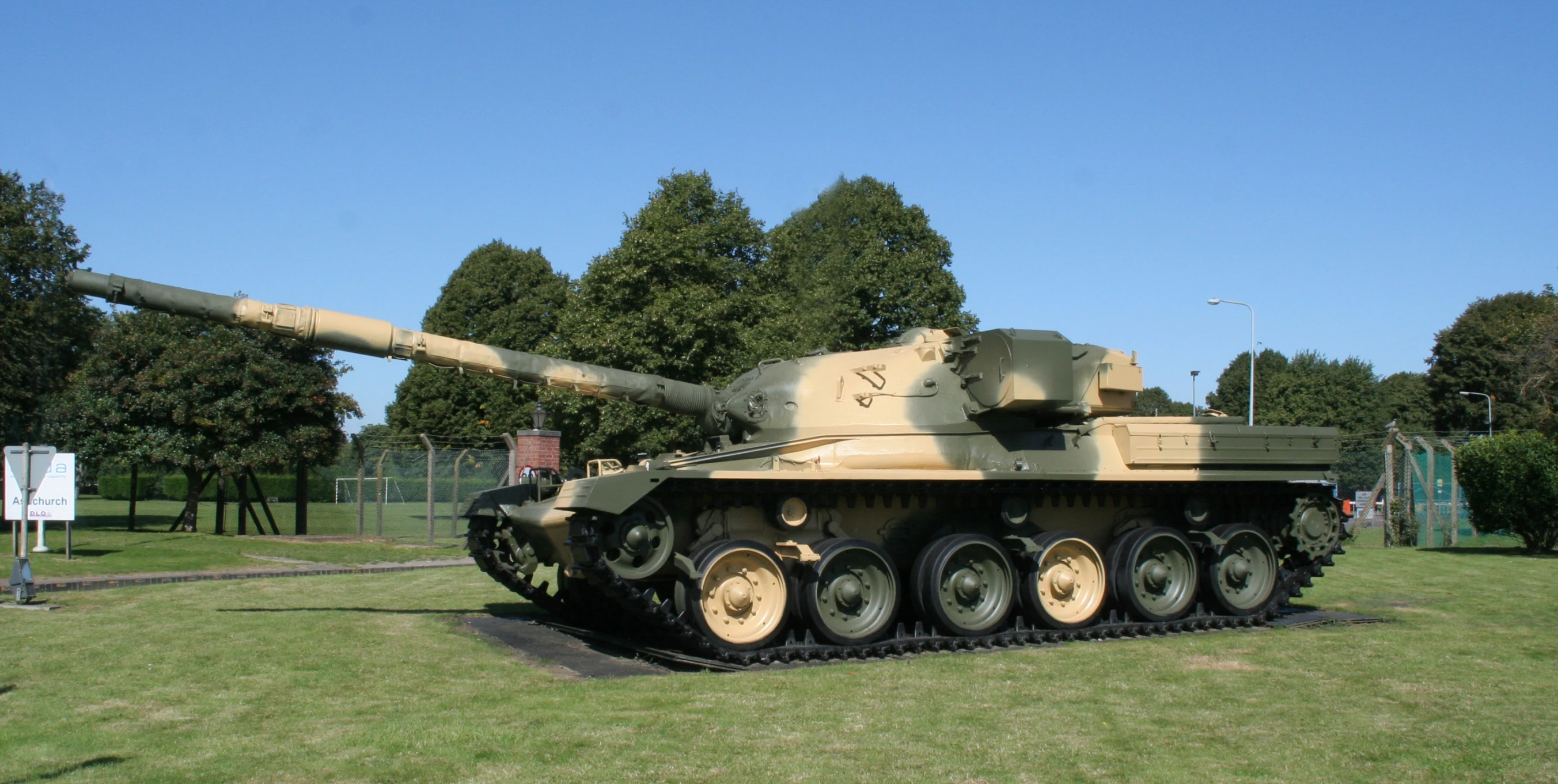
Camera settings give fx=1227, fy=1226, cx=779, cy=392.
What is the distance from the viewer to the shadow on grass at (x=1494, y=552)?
24516mm

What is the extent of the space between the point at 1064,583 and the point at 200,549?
16.4 m

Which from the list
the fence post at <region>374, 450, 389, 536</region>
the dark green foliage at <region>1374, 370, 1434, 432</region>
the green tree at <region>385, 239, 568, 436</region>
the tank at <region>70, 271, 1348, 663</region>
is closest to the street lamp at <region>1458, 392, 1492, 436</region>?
the dark green foliage at <region>1374, 370, 1434, 432</region>

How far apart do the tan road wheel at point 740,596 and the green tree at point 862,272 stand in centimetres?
2336

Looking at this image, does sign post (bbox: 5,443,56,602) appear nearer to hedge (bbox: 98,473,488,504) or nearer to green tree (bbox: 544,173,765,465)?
hedge (bbox: 98,473,488,504)

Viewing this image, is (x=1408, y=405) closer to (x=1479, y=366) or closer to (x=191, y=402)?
(x=1479, y=366)

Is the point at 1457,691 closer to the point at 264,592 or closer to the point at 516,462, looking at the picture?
the point at 264,592

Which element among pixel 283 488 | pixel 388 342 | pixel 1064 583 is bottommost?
pixel 1064 583

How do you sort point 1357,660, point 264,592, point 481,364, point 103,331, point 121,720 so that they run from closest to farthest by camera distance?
point 121,720 → point 1357,660 → point 481,364 → point 264,592 → point 103,331

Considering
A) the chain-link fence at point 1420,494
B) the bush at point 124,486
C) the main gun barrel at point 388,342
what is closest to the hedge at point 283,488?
the bush at point 124,486

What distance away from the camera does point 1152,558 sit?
14.0 metres

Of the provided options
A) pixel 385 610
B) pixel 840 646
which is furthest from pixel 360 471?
pixel 840 646

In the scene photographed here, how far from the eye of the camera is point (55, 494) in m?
17.2

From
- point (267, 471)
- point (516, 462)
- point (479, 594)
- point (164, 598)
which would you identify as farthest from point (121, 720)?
point (267, 471)

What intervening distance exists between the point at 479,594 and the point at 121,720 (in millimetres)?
8799
